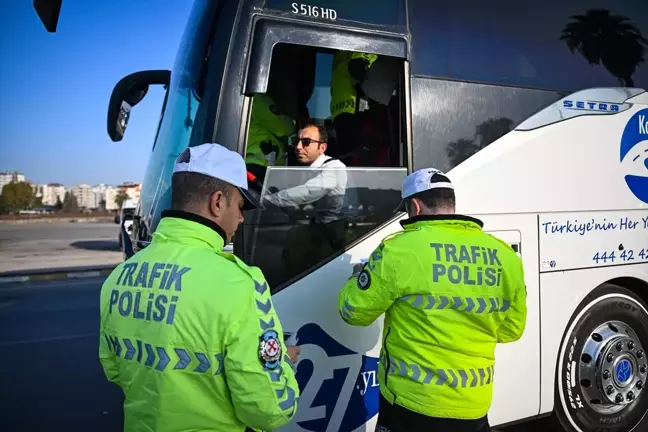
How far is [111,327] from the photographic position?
1647 millimetres

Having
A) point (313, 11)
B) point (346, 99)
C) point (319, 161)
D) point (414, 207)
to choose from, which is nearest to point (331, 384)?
point (414, 207)

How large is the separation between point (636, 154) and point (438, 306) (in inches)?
112

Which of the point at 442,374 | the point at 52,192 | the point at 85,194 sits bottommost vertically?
the point at 442,374

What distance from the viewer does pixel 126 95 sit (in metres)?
3.99

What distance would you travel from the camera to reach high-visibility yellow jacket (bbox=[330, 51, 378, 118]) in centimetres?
325

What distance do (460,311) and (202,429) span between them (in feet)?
3.80

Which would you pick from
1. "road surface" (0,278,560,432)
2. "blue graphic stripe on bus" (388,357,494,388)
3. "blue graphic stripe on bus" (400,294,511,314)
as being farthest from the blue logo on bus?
"road surface" (0,278,560,432)

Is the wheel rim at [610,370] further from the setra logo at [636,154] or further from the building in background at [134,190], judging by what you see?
the building in background at [134,190]

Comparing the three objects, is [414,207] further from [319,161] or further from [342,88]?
[342,88]

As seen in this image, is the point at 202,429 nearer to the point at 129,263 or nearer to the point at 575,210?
the point at 129,263

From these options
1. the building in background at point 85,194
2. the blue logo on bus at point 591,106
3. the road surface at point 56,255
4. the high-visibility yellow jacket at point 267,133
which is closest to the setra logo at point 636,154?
the blue logo on bus at point 591,106

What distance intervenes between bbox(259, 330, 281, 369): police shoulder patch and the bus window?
116cm

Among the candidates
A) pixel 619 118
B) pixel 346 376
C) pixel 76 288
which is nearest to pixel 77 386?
pixel 346 376

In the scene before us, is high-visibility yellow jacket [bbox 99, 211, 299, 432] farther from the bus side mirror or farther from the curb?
the curb
